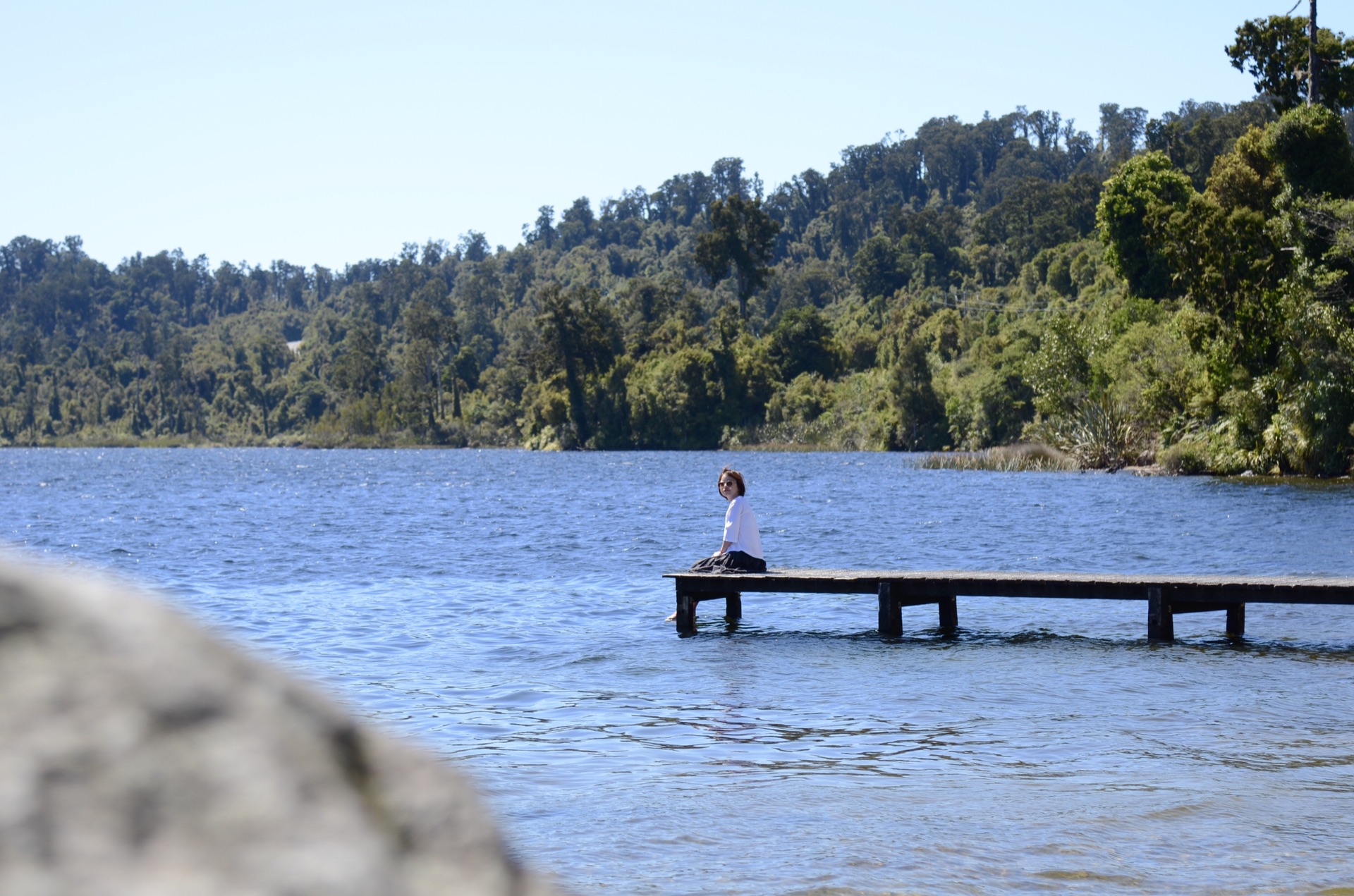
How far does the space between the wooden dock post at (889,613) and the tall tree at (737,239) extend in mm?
120506

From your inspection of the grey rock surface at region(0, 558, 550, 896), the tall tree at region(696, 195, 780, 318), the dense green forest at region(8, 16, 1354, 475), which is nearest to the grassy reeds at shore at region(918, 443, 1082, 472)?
the dense green forest at region(8, 16, 1354, 475)

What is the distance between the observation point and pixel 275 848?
40.8 inches

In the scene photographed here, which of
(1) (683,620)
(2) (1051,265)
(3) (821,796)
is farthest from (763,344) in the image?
(3) (821,796)

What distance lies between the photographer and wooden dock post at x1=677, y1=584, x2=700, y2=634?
1794 cm

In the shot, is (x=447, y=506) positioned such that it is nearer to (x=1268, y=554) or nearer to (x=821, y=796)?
(x=1268, y=554)

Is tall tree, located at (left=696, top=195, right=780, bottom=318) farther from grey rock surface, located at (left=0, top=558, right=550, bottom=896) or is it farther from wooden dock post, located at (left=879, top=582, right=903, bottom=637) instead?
grey rock surface, located at (left=0, top=558, right=550, bottom=896)

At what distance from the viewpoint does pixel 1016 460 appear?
68.8 meters

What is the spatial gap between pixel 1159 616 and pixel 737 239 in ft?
405

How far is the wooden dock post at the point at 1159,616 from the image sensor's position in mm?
16469

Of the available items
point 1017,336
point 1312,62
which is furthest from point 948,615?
point 1017,336

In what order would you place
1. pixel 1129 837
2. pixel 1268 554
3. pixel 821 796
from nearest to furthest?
pixel 1129 837 → pixel 821 796 → pixel 1268 554

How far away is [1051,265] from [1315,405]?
8079 centimetres

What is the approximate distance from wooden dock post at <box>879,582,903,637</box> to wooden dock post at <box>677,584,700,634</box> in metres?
2.51

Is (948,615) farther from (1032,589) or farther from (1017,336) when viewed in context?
(1017,336)
